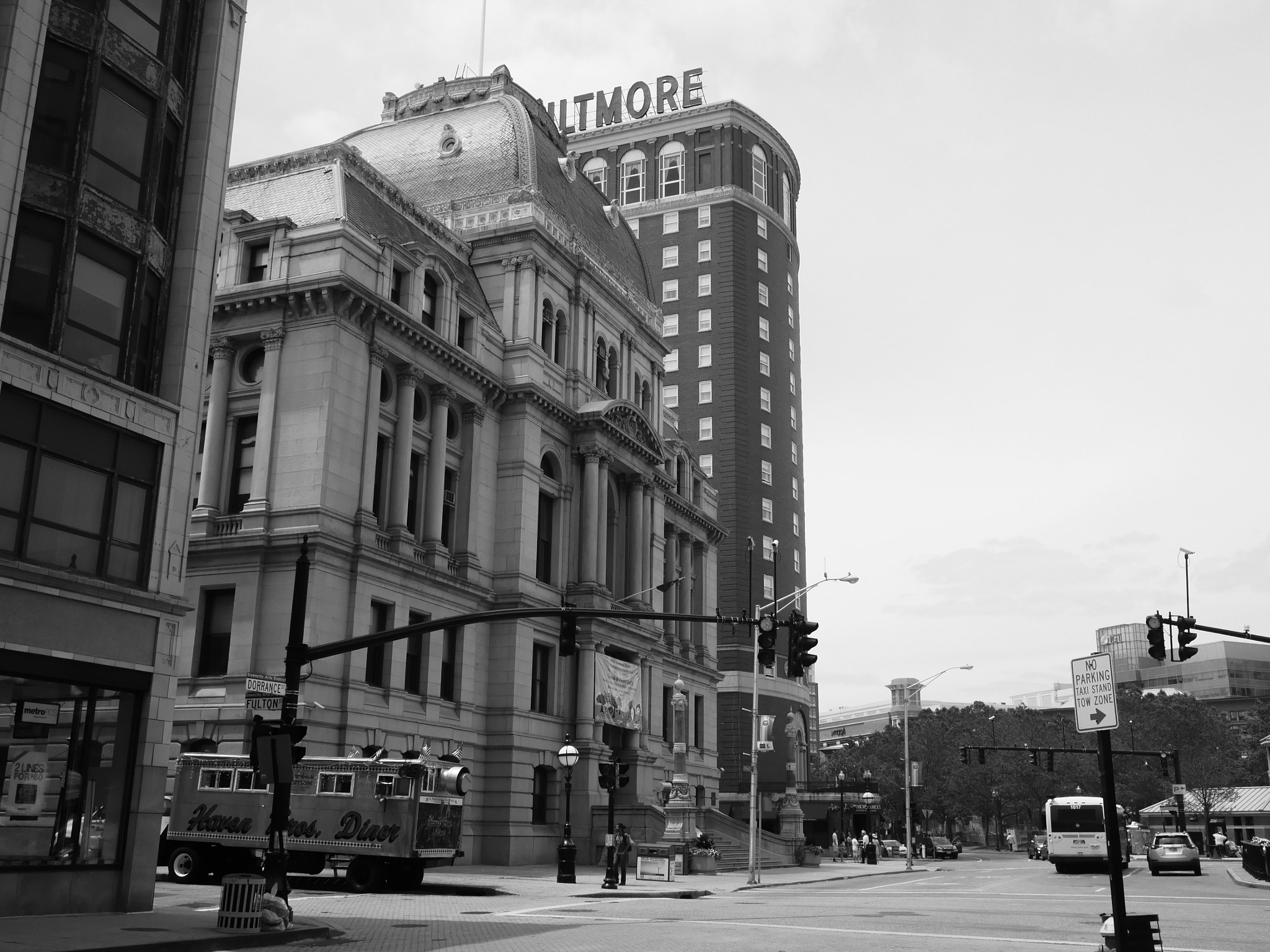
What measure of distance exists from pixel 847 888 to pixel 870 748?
4014 inches

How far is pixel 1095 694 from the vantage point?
14.4 m

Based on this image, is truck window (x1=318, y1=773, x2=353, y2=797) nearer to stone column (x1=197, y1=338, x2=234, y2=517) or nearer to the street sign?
stone column (x1=197, y1=338, x2=234, y2=517)

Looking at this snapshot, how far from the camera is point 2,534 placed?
21.0 metres

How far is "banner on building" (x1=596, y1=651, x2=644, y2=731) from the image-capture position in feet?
183

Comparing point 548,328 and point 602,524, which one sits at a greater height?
point 548,328

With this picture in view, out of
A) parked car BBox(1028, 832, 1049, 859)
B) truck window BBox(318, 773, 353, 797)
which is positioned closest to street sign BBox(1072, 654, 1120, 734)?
truck window BBox(318, 773, 353, 797)

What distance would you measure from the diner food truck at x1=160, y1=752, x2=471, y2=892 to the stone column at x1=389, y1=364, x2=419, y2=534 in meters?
15.1

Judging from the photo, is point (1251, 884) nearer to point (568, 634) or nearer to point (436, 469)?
point (568, 634)

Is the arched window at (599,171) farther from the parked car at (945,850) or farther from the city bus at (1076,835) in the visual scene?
the city bus at (1076,835)

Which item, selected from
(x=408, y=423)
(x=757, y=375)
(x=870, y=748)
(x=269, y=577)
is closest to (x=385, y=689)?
(x=269, y=577)

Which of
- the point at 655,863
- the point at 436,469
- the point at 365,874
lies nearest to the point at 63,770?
the point at 365,874

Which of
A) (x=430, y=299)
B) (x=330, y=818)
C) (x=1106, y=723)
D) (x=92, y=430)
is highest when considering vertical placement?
(x=430, y=299)

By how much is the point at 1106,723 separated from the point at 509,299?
1748 inches

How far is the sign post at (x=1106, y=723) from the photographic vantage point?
1349 centimetres
